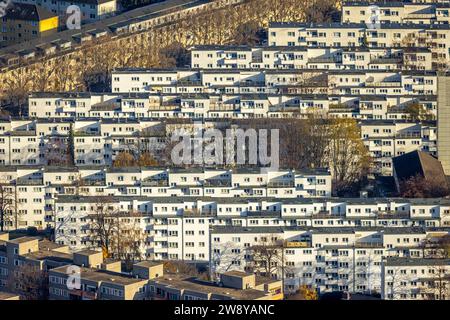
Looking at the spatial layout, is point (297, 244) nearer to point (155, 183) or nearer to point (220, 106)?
point (155, 183)

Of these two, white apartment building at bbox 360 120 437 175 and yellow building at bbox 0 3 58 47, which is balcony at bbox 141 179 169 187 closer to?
white apartment building at bbox 360 120 437 175

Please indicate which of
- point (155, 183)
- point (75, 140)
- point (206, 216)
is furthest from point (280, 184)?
point (75, 140)

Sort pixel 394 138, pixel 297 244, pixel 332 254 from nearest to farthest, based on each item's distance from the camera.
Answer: pixel 332 254 < pixel 297 244 < pixel 394 138

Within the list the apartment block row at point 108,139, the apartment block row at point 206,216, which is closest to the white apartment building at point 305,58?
the apartment block row at point 108,139

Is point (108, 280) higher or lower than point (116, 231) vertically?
lower

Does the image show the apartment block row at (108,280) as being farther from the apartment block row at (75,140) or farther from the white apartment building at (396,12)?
the white apartment building at (396,12)

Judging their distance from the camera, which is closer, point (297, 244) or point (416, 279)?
point (416, 279)

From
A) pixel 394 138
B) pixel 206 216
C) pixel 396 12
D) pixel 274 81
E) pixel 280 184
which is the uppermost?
pixel 396 12
